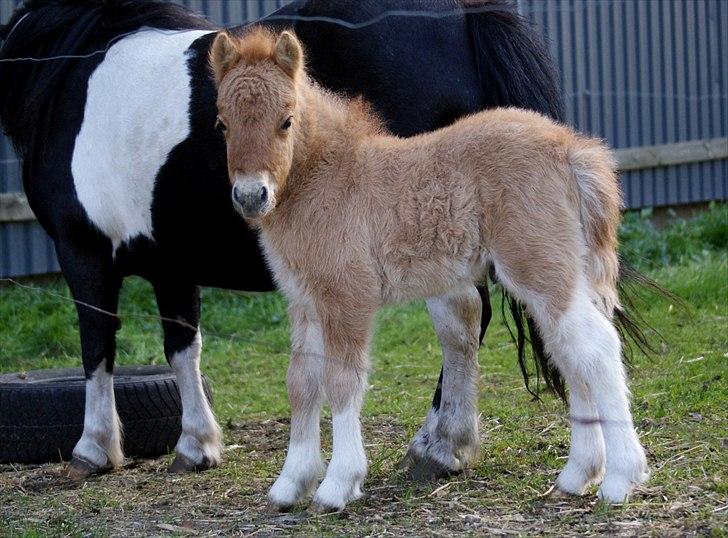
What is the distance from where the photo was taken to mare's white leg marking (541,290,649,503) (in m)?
3.67

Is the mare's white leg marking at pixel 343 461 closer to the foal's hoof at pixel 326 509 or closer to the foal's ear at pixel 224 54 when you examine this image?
the foal's hoof at pixel 326 509

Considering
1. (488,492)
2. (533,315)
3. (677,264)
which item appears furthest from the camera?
(677,264)

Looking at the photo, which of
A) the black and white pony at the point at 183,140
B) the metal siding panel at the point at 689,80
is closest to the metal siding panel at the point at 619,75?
the metal siding panel at the point at 689,80

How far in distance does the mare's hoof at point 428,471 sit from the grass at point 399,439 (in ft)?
0.15

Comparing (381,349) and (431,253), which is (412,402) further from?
(431,253)

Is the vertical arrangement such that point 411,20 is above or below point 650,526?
above

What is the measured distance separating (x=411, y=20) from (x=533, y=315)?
1714 millimetres

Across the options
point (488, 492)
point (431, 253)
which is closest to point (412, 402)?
point (488, 492)

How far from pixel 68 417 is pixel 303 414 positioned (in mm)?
1691

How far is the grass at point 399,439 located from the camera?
3.79 metres

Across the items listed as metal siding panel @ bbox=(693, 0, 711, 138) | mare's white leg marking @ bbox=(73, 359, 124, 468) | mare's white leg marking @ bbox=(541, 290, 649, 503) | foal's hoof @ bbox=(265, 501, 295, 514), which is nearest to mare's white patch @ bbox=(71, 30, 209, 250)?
mare's white leg marking @ bbox=(73, 359, 124, 468)

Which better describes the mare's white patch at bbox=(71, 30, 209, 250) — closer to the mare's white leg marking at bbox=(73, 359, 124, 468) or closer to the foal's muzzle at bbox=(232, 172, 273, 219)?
the mare's white leg marking at bbox=(73, 359, 124, 468)

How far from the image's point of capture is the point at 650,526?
3510 millimetres

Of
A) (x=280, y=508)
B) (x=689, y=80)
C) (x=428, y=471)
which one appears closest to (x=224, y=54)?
(x=280, y=508)
